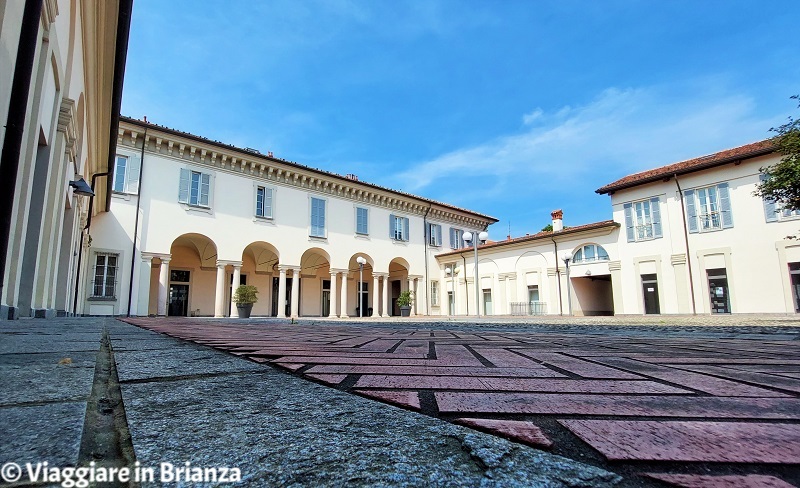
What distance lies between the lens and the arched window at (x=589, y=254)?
19391 millimetres

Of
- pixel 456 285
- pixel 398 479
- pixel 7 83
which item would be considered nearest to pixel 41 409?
pixel 398 479

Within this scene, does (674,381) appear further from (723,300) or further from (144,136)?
(723,300)

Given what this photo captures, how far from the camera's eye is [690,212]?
1734cm

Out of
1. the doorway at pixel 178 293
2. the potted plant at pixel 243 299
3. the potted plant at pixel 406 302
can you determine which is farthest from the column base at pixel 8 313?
Answer: the potted plant at pixel 406 302

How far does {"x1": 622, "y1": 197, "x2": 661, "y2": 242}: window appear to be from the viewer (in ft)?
59.4

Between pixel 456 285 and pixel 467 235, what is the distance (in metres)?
10.6

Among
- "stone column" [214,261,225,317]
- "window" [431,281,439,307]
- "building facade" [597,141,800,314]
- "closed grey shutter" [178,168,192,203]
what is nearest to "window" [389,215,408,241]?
"window" [431,281,439,307]

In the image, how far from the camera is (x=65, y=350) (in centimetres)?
163

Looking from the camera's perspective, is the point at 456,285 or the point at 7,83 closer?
the point at 7,83

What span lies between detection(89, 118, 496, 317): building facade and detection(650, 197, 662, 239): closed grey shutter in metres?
11.2

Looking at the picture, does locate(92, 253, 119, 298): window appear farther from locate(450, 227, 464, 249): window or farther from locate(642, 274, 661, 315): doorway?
locate(642, 274, 661, 315): doorway

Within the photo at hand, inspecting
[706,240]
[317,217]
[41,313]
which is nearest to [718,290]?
[706,240]

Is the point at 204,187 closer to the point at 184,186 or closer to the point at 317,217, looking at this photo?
the point at 184,186

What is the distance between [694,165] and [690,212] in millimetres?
1933
